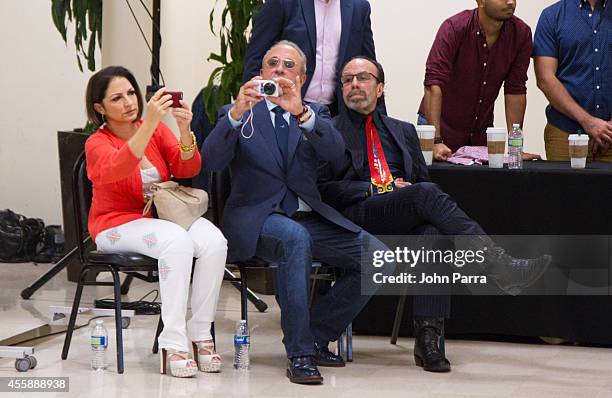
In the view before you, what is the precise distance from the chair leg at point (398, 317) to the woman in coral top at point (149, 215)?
89 cm

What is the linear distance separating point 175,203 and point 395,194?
0.88 meters

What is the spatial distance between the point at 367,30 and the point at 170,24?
8.50 feet

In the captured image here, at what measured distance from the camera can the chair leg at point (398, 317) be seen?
16.0 ft

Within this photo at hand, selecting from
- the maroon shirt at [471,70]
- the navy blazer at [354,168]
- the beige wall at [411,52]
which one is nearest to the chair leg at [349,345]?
the navy blazer at [354,168]

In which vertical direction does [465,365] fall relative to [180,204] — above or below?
below

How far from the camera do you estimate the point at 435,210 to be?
4473mm

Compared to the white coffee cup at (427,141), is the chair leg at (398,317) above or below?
below

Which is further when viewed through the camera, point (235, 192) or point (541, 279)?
point (541, 279)

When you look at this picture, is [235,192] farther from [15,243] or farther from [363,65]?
[15,243]

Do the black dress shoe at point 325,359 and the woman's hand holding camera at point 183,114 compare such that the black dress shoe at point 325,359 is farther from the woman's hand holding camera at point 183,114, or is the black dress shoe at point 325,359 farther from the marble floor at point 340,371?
the woman's hand holding camera at point 183,114

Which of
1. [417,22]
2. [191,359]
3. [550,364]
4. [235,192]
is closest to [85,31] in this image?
[417,22]

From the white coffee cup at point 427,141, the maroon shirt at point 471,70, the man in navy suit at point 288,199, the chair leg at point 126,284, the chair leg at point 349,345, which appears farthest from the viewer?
the chair leg at point 126,284

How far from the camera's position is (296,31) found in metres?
4.88

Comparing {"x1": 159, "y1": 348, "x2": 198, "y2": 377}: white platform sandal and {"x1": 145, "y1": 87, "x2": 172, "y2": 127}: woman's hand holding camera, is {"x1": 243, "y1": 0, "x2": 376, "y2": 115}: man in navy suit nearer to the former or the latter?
{"x1": 145, "y1": 87, "x2": 172, "y2": 127}: woman's hand holding camera
